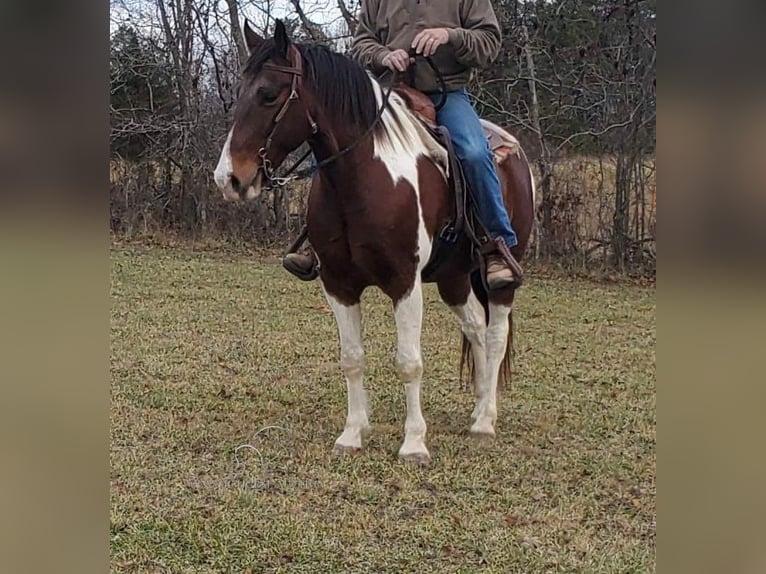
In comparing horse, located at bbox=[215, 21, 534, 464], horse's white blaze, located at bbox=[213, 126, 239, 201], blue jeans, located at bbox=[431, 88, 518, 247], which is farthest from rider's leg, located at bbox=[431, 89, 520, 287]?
horse's white blaze, located at bbox=[213, 126, 239, 201]

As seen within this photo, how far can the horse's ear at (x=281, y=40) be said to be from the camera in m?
2.45

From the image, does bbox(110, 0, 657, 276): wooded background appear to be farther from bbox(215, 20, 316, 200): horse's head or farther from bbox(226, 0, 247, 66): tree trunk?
bbox(215, 20, 316, 200): horse's head

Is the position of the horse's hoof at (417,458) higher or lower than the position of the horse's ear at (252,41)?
lower

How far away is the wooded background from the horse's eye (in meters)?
4.81

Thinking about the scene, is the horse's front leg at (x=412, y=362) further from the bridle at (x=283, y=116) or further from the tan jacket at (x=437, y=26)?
the tan jacket at (x=437, y=26)

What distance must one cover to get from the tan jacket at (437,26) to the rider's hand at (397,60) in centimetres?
5

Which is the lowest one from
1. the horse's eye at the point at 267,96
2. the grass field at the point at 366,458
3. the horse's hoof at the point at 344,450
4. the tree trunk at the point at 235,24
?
the grass field at the point at 366,458

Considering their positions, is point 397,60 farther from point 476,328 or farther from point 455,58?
point 476,328

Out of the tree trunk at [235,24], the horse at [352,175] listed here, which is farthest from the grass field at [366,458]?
the tree trunk at [235,24]

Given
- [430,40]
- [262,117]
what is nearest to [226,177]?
[262,117]

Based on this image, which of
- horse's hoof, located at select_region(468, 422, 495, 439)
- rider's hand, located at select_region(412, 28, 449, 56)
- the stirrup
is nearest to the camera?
rider's hand, located at select_region(412, 28, 449, 56)

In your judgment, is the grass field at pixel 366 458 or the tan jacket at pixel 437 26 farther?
the tan jacket at pixel 437 26

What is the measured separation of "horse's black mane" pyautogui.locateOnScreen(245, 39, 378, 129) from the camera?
8.67 feet
